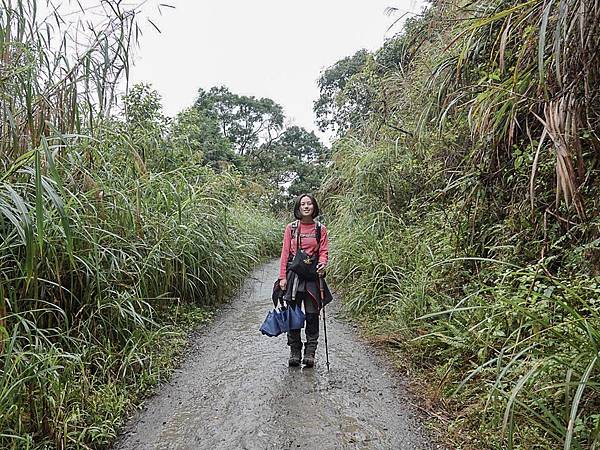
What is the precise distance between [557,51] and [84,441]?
3105 millimetres

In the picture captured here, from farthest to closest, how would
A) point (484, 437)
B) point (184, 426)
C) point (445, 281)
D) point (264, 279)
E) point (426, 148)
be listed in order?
1. point (264, 279)
2. point (426, 148)
3. point (445, 281)
4. point (184, 426)
5. point (484, 437)

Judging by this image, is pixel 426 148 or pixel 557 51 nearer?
pixel 557 51

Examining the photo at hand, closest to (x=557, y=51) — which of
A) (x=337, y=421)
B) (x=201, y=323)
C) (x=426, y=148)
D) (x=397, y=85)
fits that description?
(x=337, y=421)

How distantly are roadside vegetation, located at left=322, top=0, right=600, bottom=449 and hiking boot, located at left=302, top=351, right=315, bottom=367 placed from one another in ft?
2.58

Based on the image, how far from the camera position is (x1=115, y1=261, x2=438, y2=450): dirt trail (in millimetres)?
2863

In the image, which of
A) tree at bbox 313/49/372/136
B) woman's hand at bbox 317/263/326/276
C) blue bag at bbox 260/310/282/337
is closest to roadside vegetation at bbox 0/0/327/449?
blue bag at bbox 260/310/282/337

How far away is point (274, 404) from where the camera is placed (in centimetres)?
332

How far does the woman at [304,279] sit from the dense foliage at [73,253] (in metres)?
1.13

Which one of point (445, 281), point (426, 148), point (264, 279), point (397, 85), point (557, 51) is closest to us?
point (557, 51)

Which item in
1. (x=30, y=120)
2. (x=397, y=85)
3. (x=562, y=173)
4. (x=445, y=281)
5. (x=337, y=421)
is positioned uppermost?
(x=397, y=85)

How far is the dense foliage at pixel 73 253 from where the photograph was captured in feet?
8.17

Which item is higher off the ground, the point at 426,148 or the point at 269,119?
the point at 269,119

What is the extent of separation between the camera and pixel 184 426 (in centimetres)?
307

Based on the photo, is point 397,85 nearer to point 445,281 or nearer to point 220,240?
point 220,240
